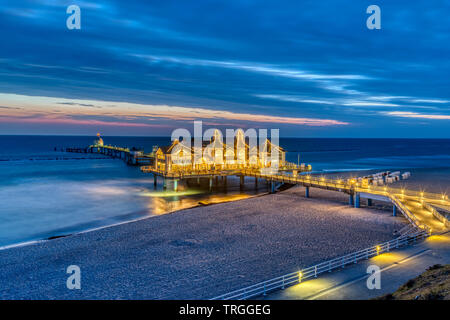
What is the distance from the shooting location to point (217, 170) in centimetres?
4566

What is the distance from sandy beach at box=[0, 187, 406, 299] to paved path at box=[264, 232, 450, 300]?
10.5 feet

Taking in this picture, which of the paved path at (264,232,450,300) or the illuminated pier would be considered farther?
the illuminated pier

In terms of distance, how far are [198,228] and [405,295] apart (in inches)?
619

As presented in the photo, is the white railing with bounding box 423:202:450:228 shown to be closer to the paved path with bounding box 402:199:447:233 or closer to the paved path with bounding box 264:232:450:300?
the paved path with bounding box 402:199:447:233

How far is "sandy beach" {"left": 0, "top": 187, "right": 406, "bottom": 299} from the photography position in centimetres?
1438

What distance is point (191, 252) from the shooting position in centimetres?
1866

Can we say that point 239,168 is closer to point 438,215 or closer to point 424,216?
point 424,216

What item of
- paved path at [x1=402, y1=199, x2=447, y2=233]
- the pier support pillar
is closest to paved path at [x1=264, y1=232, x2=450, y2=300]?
paved path at [x1=402, y1=199, x2=447, y2=233]

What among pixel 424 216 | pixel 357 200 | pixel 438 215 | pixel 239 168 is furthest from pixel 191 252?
pixel 239 168

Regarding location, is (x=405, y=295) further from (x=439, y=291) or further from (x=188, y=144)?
(x=188, y=144)

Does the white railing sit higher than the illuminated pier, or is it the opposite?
the illuminated pier

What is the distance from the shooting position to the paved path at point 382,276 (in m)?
11.0

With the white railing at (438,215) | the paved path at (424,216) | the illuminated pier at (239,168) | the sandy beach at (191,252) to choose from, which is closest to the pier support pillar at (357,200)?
the illuminated pier at (239,168)
